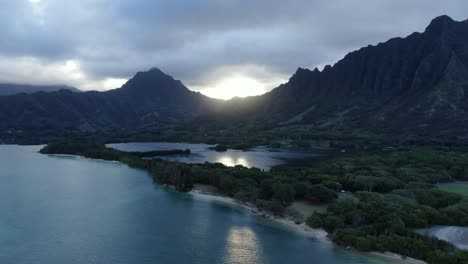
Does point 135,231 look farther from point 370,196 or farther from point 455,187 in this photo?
point 455,187

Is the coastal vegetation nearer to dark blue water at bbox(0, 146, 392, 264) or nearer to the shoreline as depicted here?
the shoreline

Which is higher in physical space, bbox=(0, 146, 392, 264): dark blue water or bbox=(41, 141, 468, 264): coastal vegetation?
bbox=(41, 141, 468, 264): coastal vegetation

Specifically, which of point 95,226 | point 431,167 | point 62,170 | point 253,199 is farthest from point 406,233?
point 62,170

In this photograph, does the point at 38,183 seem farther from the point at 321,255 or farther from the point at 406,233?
the point at 406,233

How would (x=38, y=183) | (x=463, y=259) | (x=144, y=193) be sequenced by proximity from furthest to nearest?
1. (x=38, y=183)
2. (x=144, y=193)
3. (x=463, y=259)

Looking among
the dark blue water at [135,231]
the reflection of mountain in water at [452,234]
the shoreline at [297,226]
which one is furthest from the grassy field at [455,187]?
the dark blue water at [135,231]

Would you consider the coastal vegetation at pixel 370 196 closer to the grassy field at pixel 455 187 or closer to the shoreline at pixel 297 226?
the shoreline at pixel 297 226

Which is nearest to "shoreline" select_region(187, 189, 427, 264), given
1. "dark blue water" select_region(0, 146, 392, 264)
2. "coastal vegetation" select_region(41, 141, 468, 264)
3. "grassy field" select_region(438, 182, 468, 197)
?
"coastal vegetation" select_region(41, 141, 468, 264)
